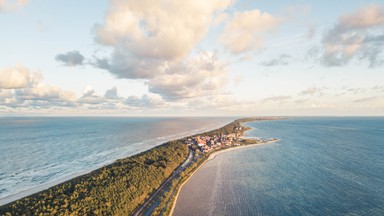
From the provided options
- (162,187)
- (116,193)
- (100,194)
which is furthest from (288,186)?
(100,194)

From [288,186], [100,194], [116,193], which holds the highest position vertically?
Result: [100,194]

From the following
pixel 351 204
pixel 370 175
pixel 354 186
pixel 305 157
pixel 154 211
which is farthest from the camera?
pixel 305 157

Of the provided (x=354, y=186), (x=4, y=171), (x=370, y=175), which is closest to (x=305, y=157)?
(x=370, y=175)

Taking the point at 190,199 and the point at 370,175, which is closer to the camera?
the point at 190,199

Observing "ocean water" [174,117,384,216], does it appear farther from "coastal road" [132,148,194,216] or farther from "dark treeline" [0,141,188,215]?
"dark treeline" [0,141,188,215]

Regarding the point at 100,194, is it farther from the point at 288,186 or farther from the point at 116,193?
the point at 288,186

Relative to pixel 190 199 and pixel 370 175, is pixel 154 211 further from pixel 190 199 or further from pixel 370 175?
pixel 370 175

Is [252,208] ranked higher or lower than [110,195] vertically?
lower

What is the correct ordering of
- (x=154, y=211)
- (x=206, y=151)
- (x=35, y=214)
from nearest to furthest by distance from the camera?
(x=35, y=214) → (x=154, y=211) → (x=206, y=151)

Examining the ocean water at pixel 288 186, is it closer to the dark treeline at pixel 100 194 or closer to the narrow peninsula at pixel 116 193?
the narrow peninsula at pixel 116 193
